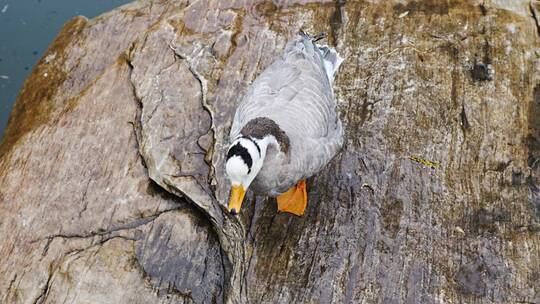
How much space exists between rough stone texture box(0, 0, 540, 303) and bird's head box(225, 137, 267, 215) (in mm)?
860

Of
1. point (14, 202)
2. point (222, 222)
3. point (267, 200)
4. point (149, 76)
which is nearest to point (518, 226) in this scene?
point (267, 200)

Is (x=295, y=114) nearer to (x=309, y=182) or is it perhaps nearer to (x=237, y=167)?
(x=309, y=182)

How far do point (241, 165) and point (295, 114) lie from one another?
37.8 inches

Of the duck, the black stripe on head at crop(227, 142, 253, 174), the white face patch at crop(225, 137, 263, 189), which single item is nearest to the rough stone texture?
the duck

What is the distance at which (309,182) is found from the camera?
4840 mm

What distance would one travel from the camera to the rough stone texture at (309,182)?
14.1 feet

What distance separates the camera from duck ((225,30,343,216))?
3.67 metres

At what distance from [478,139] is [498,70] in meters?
0.89

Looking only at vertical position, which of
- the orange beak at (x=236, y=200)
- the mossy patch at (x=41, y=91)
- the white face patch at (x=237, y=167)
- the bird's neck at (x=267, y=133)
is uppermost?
the mossy patch at (x=41, y=91)

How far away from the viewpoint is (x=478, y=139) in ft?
16.4

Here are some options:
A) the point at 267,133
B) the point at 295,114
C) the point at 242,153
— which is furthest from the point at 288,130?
the point at 242,153

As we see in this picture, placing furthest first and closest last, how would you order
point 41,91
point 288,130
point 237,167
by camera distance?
1. point 41,91
2. point 288,130
3. point 237,167

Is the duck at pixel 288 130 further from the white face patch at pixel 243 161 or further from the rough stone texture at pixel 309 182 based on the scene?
the rough stone texture at pixel 309 182

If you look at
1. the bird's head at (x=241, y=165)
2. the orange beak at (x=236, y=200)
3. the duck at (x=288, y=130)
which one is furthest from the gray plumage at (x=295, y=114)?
the orange beak at (x=236, y=200)
